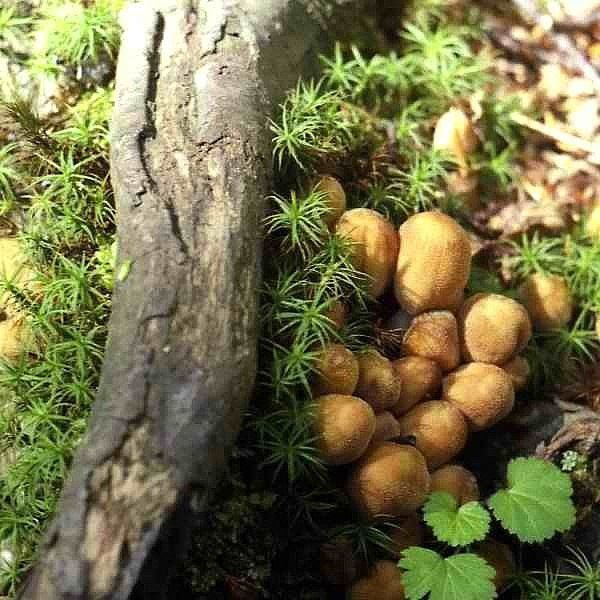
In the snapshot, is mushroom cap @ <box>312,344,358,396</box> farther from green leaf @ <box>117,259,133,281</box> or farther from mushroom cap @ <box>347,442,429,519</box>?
green leaf @ <box>117,259,133,281</box>

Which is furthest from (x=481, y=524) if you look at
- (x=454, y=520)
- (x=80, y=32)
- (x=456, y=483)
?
(x=80, y=32)

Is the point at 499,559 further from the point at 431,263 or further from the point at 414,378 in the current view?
the point at 431,263

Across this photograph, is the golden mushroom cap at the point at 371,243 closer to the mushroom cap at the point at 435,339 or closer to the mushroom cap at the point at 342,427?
the mushroom cap at the point at 435,339

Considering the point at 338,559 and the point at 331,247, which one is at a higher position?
the point at 331,247

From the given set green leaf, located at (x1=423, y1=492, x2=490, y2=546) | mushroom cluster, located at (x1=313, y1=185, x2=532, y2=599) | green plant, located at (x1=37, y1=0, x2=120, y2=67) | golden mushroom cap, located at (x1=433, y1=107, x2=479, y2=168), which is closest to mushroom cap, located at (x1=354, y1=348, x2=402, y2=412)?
mushroom cluster, located at (x1=313, y1=185, x2=532, y2=599)

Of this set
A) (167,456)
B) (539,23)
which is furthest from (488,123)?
(167,456)
